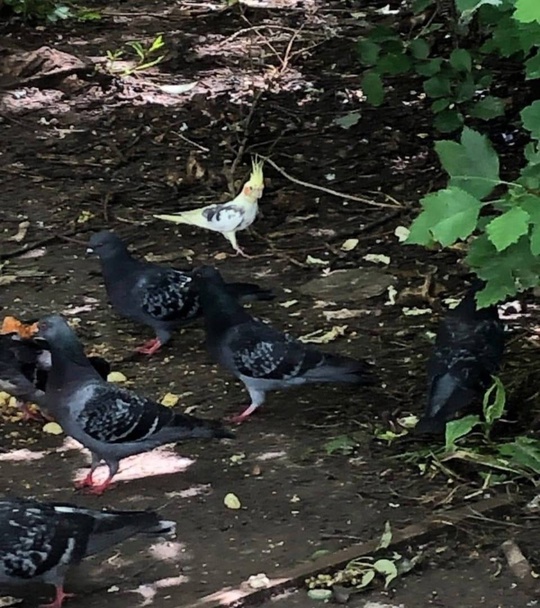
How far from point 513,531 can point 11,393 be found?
2.23m

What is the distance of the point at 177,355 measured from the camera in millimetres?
5945

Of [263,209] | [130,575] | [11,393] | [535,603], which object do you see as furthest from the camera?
[263,209]

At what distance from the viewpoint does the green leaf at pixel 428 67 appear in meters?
7.13

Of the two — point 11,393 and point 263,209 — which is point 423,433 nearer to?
point 11,393

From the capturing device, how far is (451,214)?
3312mm

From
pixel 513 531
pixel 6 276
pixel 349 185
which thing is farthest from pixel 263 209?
pixel 513 531

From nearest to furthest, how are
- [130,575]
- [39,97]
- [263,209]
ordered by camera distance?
[130,575] → [263,209] → [39,97]

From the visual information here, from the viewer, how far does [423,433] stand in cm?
482

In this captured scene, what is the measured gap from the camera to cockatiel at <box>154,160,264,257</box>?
23.0 ft

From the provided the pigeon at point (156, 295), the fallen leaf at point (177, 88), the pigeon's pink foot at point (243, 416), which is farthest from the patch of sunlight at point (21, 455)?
the fallen leaf at point (177, 88)

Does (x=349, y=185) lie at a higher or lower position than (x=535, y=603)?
lower

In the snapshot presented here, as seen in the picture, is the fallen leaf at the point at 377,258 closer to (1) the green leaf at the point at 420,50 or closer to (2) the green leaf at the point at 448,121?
(2) the green leaf at the point at 448,121

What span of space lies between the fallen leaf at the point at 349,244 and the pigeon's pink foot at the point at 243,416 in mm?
2043

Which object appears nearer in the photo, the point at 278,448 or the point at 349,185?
the point at 278,448
